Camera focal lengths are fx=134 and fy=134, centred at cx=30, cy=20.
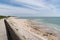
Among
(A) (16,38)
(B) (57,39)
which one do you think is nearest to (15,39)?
(A) (16,38)

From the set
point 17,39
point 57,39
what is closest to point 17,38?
point 17,39

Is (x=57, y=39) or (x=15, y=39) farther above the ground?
(x=15, y=39)

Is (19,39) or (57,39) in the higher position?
(19,39)

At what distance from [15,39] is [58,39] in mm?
8197

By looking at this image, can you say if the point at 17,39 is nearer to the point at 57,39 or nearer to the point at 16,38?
the point at 16,38

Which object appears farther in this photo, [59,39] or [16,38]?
[59,39]

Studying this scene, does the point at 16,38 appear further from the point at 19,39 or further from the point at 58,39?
the point at 58,39

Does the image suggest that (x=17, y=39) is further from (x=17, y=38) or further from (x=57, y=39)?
(x=57, y=39)

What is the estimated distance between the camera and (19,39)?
7.47 meters

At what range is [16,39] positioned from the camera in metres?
7.53

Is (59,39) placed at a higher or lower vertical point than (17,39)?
lower

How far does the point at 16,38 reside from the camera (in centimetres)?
760

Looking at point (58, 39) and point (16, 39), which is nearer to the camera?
point (16, 39)

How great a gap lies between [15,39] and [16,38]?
3.3 inches
